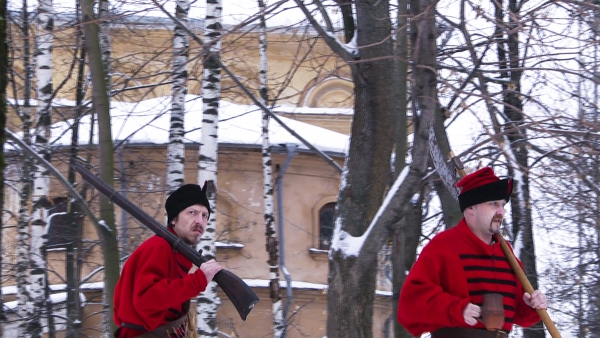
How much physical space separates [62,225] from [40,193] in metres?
2.82

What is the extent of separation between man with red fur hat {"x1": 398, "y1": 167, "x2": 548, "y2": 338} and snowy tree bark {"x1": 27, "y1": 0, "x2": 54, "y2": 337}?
27.7 ft

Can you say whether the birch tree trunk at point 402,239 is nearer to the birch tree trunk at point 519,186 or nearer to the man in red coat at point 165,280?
the birch tree trunk at point 519,186

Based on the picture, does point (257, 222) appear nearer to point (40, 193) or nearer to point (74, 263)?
point (74, 263)

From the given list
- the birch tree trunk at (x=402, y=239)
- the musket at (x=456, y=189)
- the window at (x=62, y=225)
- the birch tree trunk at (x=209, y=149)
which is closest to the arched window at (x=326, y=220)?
the window at (x=62, y=225)

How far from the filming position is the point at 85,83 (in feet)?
45.3

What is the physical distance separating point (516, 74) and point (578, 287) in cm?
329

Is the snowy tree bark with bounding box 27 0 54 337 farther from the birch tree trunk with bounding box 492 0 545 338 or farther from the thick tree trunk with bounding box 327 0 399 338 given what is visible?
the thick tree trunk with bounding box 327 0 399 338

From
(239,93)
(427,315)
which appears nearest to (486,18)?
(427,315)

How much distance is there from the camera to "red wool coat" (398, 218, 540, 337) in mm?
4609

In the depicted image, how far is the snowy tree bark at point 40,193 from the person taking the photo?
481 inches

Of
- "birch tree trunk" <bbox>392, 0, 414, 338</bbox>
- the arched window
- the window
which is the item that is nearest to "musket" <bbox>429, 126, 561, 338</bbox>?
"birch tree trunk" <bbox>392, 0, 414, 338</bbox>

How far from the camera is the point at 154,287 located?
15.4 feet

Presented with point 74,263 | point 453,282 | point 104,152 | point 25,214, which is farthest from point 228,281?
point 74,263

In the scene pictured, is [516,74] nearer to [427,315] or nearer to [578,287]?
[578,287]
